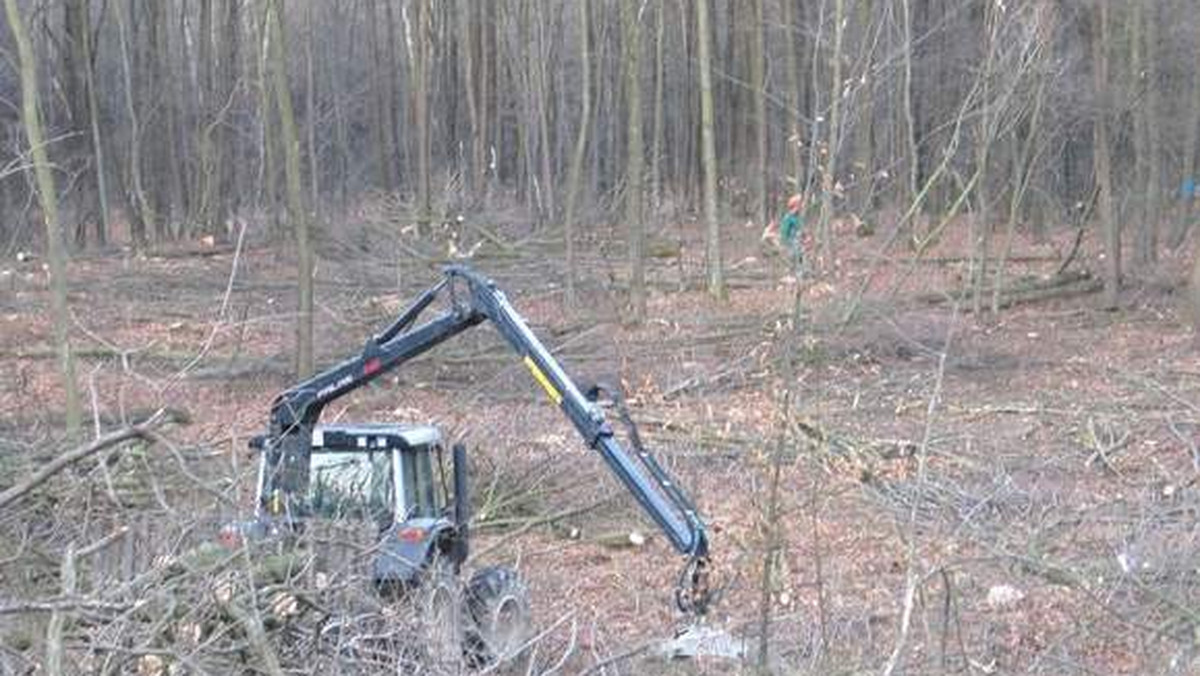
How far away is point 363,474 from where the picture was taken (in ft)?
31.2

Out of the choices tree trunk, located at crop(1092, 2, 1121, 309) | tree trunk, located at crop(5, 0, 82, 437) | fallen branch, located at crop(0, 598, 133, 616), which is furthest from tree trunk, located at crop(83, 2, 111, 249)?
fallen branch, located at crop(0, 598, 133, 616)

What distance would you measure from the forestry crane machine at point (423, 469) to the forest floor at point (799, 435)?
0.39 m

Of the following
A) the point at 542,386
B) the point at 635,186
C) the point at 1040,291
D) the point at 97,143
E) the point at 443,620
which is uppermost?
the point at 97,143

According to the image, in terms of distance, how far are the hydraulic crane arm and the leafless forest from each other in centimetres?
40

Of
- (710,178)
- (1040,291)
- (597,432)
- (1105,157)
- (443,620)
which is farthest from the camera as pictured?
(710,178)

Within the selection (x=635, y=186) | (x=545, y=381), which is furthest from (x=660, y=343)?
(x=545, y=381)

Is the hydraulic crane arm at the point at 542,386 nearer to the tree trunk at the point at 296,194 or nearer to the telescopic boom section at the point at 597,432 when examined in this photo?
the telescopic boom section at the point at 597,432

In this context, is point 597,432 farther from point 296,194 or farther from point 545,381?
point 296,194

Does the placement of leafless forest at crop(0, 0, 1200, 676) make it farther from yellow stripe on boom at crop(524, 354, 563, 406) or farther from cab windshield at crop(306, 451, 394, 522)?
yellow stripe on boom at crop(524, 354, 563, 406)

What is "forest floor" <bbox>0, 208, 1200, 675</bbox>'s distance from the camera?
8664mm

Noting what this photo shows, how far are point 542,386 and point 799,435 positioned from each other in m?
3.94

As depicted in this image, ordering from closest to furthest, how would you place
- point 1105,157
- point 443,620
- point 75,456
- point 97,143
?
point 75,456
point 443,620
point 1105,157
point 97,143

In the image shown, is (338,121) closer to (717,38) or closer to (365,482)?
(717,38)

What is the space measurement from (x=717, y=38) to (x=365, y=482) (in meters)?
39.6
